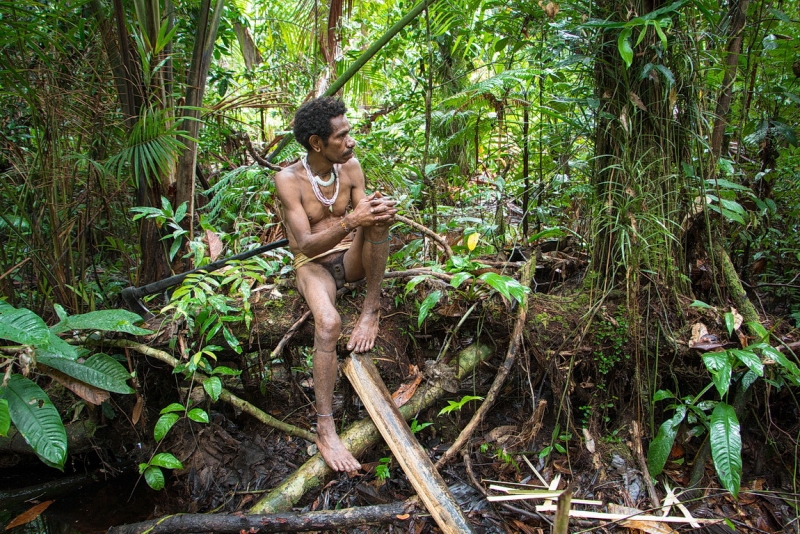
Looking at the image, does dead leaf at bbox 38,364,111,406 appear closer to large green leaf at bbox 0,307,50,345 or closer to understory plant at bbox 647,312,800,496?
large green leaf at bbox 0,307,50,345

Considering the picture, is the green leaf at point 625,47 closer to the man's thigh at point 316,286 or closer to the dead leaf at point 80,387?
the man's thigh at point 316,286

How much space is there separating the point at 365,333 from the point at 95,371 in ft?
4.77

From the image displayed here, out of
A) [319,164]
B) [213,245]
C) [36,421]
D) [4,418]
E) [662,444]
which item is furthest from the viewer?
[213,245]

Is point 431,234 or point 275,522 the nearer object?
point 275,522

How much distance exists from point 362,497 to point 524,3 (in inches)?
135

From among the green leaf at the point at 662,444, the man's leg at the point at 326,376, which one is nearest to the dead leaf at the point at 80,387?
the man's leg at the point at 326,376

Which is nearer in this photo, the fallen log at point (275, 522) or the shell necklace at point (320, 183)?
the fallen log at point (275, 522)

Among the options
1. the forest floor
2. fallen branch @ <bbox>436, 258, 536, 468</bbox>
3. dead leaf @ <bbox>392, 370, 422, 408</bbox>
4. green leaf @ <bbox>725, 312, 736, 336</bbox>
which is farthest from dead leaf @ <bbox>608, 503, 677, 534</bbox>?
dead leaf @ <bbox>392, 370, 422, 408</bbox>

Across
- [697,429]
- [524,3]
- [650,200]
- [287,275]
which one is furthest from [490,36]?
[697,429]

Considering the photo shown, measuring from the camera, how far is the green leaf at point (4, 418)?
7.14ft

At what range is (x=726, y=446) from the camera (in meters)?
2.43

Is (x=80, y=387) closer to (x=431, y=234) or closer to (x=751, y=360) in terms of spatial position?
(x=431, y=234)

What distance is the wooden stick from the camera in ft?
7.88

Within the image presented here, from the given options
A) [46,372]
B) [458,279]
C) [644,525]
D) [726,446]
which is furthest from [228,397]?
[726,446]
